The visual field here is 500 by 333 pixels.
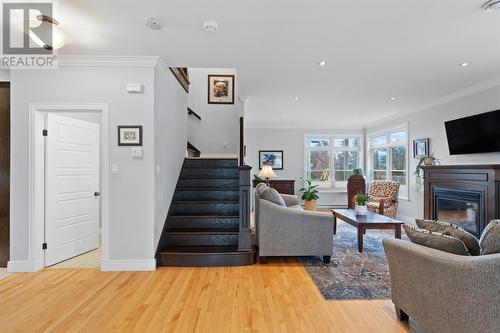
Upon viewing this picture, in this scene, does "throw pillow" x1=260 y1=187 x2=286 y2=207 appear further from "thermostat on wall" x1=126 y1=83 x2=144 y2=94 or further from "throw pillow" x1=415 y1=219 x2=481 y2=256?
"thermostat on wall" x1=126 y1=83 x2=144 y2=94

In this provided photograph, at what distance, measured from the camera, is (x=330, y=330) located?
2014 mm

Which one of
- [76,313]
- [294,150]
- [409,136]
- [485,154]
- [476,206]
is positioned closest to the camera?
[76,313]

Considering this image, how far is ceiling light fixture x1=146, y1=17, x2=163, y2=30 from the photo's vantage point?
2.35m

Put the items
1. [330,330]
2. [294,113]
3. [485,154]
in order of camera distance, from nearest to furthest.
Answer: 1. [330,330]
2. [485,154]
3. [294,113]

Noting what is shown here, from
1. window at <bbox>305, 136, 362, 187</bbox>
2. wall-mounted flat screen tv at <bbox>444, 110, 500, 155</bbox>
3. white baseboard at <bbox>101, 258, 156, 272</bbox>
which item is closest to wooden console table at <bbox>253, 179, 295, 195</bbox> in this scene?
window at <bbox>305, 136, 362, 187</bbox>

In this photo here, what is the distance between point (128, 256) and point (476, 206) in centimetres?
492

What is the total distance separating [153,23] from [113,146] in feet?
4.99

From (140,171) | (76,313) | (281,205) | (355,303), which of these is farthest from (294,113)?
(76,313)

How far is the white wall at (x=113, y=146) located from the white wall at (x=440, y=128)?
506cm

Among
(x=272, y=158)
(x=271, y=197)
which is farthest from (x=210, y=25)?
(x=272, y=158)

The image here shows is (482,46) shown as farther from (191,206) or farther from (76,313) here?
(76,313)

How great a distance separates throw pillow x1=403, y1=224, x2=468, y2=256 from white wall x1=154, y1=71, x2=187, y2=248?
2.73 meters

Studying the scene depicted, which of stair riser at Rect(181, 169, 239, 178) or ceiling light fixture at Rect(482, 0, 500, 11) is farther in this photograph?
stair riser at Rect(181, 169, 239, 178)

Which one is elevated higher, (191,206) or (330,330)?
(191,206)
